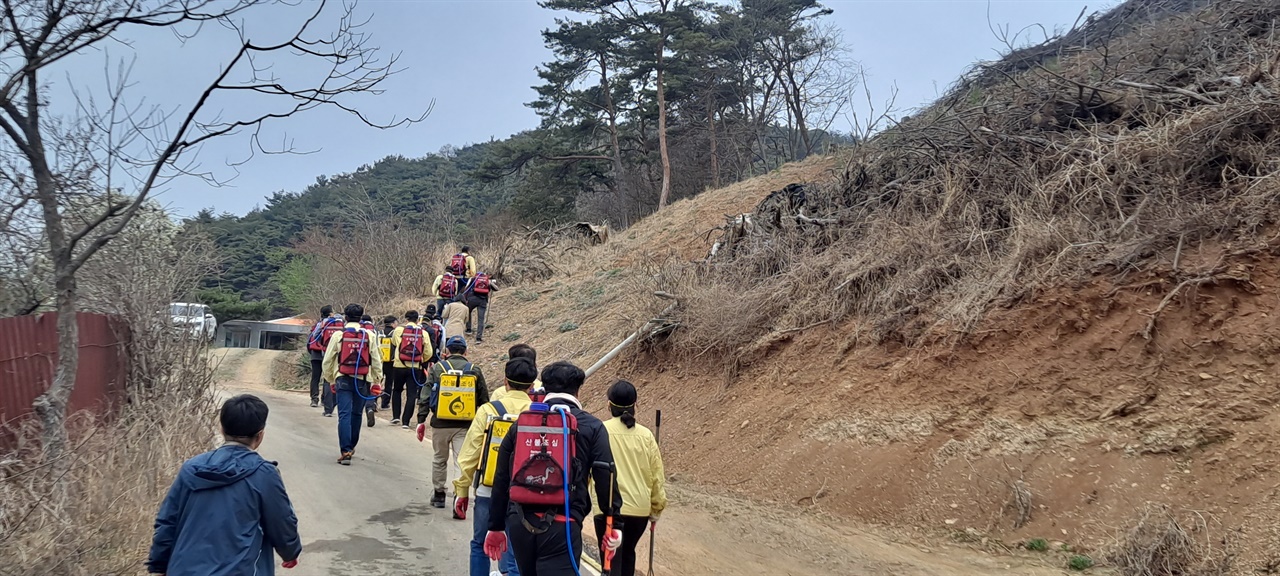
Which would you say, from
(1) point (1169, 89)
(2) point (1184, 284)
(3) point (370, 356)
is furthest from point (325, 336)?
(1) point (1169, 89)

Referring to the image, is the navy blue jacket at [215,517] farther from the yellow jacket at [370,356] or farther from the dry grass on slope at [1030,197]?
the dry grass on slope at [1030,197]

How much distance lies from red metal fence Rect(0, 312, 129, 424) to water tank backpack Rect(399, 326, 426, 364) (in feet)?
17.0

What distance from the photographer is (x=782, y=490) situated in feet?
30.6

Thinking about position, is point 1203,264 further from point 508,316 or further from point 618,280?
point 508,316

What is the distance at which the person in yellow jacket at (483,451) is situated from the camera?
533cm

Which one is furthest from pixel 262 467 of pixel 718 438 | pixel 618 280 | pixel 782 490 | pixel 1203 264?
pixel 618 280

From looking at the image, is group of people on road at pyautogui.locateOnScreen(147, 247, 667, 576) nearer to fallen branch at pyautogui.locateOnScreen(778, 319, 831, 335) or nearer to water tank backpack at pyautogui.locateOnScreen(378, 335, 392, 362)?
fallen branch at pyautogui.locateOnScreen(778, 319, 831, 335)

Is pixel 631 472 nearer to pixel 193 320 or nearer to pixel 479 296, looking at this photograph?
pixel 193 320

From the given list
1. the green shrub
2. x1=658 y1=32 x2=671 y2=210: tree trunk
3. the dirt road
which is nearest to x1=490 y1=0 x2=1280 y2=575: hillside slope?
the green shrub

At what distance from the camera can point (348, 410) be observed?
971 cm

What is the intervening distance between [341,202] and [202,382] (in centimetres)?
5072

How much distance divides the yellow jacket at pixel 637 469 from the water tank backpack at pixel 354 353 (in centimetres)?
548

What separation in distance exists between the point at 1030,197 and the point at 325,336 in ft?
34.5

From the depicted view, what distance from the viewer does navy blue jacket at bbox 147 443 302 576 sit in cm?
362
